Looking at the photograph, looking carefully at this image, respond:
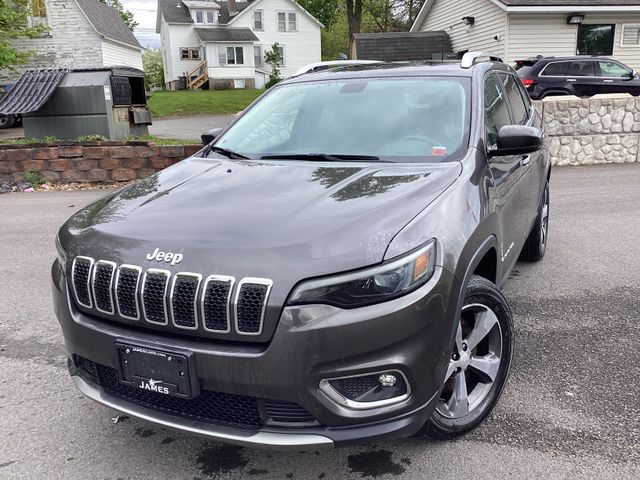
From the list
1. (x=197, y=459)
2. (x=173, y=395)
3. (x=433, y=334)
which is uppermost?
(x=433, y=334)

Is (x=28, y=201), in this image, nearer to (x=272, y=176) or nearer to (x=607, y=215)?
(x=272, y=176)

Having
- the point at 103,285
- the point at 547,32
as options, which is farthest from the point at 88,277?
the point at 547,32

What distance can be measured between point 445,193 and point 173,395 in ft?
4.77

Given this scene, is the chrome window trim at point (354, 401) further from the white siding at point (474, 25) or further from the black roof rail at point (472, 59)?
the white siding at point (474, 25)

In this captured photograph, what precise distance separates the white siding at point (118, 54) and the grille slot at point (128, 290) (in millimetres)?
30043

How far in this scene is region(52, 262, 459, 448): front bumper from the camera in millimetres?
2100

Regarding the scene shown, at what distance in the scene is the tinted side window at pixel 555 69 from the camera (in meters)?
16.7

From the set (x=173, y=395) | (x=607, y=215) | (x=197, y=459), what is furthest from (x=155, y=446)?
(x=607, y=215)

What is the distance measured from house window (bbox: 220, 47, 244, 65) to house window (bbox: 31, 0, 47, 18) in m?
17.2

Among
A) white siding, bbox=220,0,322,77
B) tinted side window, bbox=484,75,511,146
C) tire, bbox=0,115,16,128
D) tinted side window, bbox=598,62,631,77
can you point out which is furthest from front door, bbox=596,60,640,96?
white siding, bbox=220,0,322,77

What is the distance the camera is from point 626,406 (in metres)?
3.02

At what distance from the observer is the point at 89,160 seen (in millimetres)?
9344

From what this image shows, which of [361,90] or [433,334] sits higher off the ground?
[361,90]

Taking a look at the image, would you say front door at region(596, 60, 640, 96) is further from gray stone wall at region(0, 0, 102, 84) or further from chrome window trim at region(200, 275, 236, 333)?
gray stone wall at region(0, 0, 102, 84)
